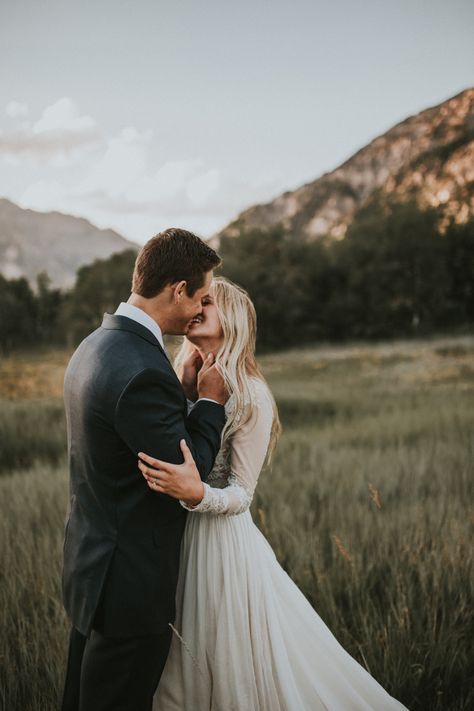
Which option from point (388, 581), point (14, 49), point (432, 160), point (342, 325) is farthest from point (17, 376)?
point (432, 160)

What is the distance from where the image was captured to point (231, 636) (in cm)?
241

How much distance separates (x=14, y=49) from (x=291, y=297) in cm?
3493

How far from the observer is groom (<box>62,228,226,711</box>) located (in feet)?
6.52

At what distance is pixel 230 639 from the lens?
2.41 metres

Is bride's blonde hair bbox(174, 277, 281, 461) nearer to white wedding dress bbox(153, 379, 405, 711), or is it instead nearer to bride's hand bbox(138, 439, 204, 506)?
white wedding dress bbox(153, 379, 405, 711)

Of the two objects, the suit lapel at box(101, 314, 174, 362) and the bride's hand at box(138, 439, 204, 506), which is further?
the suit lapel at box(101, 314, 174, 362)

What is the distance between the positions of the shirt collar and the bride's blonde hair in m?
0.36

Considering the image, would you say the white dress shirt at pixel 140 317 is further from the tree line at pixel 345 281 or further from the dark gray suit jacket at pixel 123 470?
the tree line at pixel 345 281

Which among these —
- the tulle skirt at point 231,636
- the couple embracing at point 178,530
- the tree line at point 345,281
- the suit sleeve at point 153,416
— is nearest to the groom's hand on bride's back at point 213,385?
the couple embracing at point 178,530

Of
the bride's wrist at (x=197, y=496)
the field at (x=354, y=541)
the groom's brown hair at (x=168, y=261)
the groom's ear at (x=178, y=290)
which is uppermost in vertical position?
the groom's brown hair at (x=168, y=261)

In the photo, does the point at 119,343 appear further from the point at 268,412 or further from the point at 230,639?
the point at 230,639

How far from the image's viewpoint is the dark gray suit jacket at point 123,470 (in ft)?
6.46

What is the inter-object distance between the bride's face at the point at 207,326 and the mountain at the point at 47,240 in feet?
159

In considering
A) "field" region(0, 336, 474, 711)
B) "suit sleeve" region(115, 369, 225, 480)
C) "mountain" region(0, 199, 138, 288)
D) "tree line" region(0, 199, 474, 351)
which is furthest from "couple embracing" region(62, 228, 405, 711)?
"mountain" region(0, 199, 138, 288)
